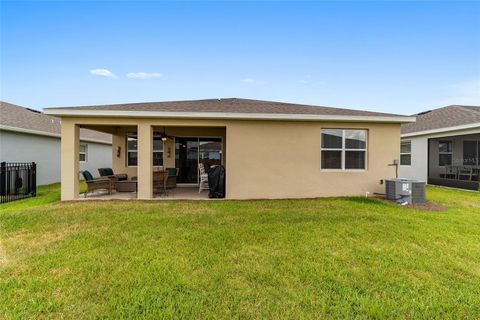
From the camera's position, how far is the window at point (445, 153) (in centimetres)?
1373

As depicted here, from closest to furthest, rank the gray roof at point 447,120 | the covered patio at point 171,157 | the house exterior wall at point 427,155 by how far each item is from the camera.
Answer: the covered patio at point 171,157 < the gray roof at point 447,120 < the house exterior wall at point 427,155

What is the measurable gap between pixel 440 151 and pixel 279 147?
464 inches

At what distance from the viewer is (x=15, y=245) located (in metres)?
4.04

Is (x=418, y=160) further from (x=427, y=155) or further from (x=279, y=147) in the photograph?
(x=279, y=147)

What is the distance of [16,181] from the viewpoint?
9.06 meters

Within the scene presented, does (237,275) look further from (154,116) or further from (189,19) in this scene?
(189,19)

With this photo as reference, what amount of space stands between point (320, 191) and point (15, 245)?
27.2 feet

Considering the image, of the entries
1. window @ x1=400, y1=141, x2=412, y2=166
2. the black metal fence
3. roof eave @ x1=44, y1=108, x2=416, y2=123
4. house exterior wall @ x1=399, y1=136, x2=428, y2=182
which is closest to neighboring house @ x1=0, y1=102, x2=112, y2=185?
the black metal fence

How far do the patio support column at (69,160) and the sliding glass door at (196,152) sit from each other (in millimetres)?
4333

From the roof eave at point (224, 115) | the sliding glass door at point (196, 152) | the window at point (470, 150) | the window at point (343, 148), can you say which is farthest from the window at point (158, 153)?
the window at point (470, 150)

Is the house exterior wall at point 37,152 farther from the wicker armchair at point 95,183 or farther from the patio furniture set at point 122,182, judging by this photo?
the wicker armchair at point 95,183

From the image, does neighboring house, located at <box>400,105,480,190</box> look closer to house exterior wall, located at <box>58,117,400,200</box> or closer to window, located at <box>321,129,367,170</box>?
house exterior wall, located at <box>58,117,400,200</box>

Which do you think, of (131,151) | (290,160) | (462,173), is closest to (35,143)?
(131,151)

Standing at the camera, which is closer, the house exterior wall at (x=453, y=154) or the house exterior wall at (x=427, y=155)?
the house exterior wall at (x=427, y=155)
